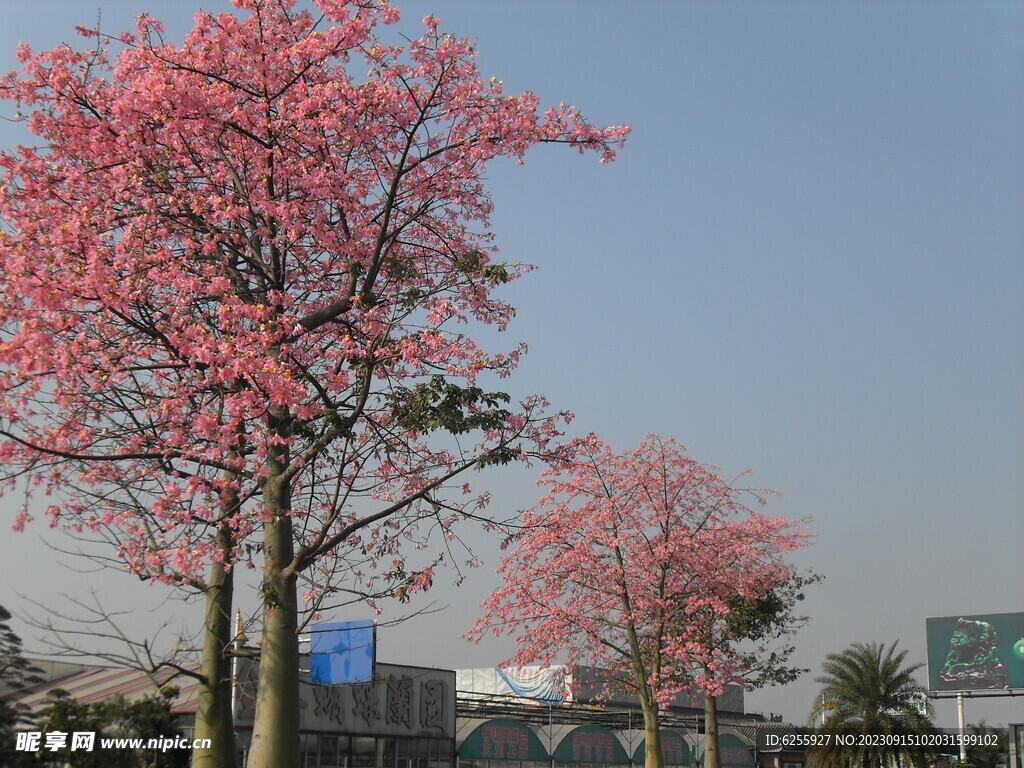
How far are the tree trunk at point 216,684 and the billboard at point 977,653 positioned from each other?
48.4m

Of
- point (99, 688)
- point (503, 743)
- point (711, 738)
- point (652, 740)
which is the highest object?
point (99, 688)

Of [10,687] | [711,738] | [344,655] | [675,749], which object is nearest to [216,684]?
[344,655]

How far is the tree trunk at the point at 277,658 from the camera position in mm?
10352

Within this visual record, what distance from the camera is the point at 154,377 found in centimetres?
1194

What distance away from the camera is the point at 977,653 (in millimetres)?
52250

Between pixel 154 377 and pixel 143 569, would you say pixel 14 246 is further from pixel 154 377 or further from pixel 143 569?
pixel 143 569

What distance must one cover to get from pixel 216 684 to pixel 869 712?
34.0m

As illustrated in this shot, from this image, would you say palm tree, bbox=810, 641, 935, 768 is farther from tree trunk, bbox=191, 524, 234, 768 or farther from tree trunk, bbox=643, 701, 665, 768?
tree trunk, bbox=191, 524, 234, 768

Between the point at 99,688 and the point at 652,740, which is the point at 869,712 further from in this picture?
the point at 99,688

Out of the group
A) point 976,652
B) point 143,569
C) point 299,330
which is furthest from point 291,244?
point 976,652

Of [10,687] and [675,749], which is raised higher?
[10,687]

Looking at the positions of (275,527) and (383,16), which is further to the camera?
(383,16)

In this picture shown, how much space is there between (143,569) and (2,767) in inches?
372

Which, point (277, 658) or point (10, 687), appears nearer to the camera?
point (277, 658)
